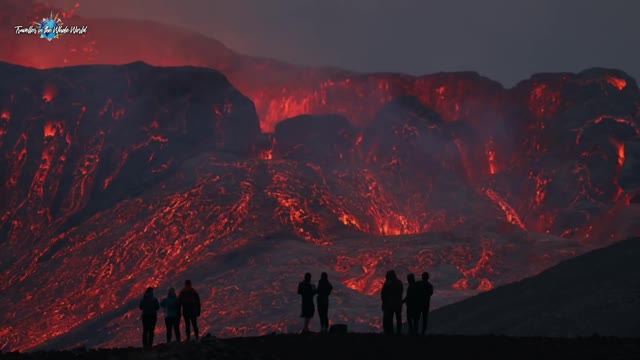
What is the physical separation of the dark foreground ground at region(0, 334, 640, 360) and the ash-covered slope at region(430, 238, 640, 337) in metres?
44.1

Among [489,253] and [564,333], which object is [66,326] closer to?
[489,253]

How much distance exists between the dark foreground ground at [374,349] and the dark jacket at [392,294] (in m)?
1.47

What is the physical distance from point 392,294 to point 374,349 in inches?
146

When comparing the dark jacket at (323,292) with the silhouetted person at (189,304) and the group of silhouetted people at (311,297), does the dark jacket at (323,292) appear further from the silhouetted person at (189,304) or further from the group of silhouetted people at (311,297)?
the silhouetted person at (189,304)

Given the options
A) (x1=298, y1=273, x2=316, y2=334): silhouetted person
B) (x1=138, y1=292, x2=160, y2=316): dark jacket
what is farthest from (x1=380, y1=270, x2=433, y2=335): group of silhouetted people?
(x1=138, y1=292, x2=160, y2=316): dark jacket

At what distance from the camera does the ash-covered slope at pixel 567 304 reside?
91812 mm

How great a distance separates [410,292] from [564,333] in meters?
52.9

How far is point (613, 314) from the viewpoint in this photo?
90.9 m

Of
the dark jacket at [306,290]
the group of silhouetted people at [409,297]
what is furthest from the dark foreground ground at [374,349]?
the dark jacket at [306,290]

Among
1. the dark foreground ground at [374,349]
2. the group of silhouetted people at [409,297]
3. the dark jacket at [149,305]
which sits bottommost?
the dark foreground ground at [374,349]

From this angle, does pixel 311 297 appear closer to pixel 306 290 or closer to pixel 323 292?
pixel 306 290

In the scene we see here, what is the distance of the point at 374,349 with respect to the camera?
4028 cm

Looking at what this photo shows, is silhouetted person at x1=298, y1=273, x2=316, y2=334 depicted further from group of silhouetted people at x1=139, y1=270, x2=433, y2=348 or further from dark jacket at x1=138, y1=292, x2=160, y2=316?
dark jacket at x1=138, y1=292, x2=160, y2=316

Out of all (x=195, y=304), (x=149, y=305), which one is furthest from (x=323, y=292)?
(x=149, y=305)
